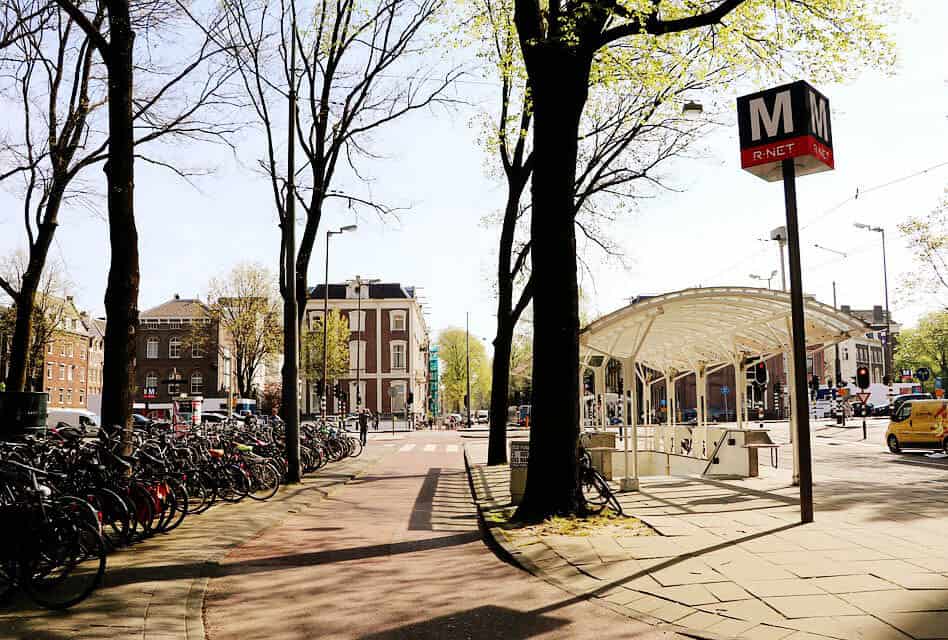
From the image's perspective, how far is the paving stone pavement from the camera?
5.68 metres

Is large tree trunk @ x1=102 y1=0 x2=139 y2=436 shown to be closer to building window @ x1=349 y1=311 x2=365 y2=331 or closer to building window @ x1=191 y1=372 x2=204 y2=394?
building window @ x1=349 y1=311 x2=365 y2=331

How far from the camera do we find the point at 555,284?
10.6 meters

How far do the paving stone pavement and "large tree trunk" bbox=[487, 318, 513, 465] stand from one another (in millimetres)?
10365

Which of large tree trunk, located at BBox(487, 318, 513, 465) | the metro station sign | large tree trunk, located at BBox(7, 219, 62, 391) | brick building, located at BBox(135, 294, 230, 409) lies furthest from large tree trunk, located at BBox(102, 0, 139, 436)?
brick building, located at BBox(135, 294, 230, 409)

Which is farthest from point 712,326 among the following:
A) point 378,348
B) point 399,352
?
point 378,348

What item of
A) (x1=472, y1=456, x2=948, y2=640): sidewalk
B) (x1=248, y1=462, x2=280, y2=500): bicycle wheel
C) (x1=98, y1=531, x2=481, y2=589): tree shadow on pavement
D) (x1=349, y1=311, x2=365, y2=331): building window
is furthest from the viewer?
(x1=349, y1=311, x2=365, y2=331): building window

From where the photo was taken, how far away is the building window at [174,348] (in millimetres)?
75938

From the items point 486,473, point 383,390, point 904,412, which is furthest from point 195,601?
point 383,390

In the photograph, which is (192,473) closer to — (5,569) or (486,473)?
(5,569)

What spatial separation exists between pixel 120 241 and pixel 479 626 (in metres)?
8.62

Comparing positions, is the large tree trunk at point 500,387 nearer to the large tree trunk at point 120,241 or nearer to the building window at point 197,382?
the large tree trunk at point 120,241

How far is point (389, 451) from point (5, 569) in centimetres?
2522

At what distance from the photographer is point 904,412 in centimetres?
2559

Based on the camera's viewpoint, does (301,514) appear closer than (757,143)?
No
